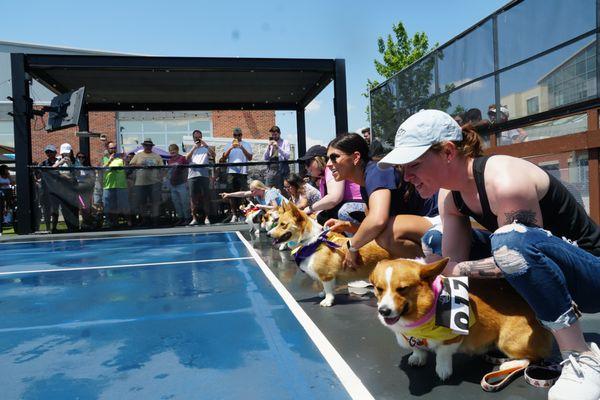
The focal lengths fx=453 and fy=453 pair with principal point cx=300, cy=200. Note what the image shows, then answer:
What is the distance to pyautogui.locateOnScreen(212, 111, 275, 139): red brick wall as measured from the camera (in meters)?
29.5

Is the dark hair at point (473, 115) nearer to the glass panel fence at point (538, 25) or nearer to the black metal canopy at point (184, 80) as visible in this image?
the glass panel fence at point (538, 25)

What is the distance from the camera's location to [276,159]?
1045 cm

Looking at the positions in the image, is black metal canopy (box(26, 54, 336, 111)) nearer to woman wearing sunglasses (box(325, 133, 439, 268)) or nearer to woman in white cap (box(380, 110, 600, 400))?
woman wearing sunglasses (box(325, 133, 439, 268))

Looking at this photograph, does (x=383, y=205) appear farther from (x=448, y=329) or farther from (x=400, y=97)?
(x=400, y=97)

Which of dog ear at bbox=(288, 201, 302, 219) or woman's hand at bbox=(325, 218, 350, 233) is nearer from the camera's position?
woman's hand at bbox=(325, 218, 350, 233)

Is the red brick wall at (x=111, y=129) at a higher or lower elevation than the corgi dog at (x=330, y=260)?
higher

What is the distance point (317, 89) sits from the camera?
492 inches

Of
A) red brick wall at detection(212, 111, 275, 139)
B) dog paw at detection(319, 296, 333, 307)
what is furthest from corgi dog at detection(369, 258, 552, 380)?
red brick wall at detection(212, 111, 275, 139)

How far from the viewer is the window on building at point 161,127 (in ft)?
93.6

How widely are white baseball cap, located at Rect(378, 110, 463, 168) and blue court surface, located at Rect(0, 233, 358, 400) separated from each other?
0.98m

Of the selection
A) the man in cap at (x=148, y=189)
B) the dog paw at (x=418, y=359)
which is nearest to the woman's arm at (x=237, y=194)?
the man in cap at (x=148, y=189)

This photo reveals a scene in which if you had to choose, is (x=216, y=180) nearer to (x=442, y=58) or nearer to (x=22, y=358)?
(x=442, y=58)

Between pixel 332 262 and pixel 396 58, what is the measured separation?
22.4 metres

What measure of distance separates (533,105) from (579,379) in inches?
155
